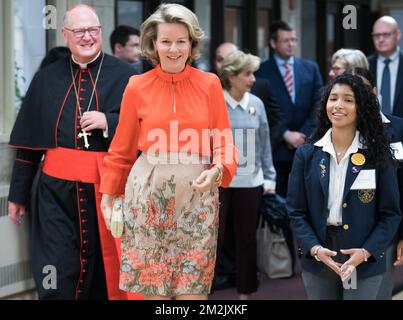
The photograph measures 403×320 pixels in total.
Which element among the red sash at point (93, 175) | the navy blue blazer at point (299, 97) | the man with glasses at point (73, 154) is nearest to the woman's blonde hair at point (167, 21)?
the man with glasses at point (73, 154)

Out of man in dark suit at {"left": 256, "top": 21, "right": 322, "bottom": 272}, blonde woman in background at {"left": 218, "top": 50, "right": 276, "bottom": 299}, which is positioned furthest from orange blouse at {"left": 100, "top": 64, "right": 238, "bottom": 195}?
man in dark suit at {"left": 256, "top": 21, "right": 322, "bottom": 272}

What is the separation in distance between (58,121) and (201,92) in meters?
1.50

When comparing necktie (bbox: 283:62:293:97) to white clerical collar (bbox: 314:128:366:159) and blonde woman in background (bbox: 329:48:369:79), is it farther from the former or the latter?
white clerical collar (bbox: 314:128:366:159)

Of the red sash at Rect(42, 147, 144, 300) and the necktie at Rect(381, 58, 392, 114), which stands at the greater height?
the necktie at Rect(381, 58, 392, 114)

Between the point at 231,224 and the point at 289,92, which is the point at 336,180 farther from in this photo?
the point at 289,92

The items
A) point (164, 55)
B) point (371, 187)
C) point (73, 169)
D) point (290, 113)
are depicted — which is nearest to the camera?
point (164, 55)

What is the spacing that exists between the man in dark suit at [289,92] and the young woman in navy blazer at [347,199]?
10.5 ft

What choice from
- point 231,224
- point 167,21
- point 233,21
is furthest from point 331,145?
point 233,21

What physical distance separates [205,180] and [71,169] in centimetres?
159

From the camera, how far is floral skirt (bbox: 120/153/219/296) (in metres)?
4.03

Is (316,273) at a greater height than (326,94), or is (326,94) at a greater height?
(326,94)

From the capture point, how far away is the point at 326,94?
4531mm

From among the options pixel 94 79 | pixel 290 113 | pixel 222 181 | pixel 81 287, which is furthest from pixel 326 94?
pixel 290 113

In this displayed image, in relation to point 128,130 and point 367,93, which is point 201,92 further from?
point 367,93
